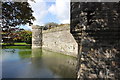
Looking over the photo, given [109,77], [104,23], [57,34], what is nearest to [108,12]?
[104,23]

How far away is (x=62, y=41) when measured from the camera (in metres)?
17.6

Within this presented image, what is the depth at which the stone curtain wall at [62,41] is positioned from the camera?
48.7ft

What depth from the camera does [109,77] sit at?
300 cm

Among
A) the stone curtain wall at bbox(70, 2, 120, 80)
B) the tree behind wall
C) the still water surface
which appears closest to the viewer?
the stone curtain wall at bbox(70, 2, 120, 80)

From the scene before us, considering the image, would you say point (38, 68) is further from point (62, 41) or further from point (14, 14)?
point (62, 41)

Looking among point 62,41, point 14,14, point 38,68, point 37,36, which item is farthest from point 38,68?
point 37,36

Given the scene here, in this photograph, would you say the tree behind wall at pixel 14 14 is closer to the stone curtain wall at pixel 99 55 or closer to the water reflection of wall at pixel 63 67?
the stone curtain wall at pixel 99 55

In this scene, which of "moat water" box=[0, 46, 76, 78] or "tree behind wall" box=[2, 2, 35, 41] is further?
"moat water" box=[0, 46, 76, 78]

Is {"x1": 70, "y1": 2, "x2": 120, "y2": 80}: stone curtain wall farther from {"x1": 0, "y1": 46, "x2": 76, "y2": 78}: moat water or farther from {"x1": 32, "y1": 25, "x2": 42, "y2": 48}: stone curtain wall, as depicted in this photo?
{"x1": 32, "y1": 25, "x2": 42, "y2": 48}: stone curtain wall

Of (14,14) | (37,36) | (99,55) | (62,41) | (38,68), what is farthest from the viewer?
(37,36)

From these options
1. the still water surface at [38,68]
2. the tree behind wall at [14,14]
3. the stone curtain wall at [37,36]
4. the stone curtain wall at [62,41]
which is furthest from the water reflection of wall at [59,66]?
the stone curtain wall at [37,36]

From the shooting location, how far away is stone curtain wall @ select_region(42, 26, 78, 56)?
1485 cm

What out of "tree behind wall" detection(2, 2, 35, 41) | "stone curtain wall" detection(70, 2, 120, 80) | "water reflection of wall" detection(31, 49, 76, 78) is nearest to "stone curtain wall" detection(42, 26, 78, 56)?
"water reflection of wall" detection(31, 49, 76, 78)

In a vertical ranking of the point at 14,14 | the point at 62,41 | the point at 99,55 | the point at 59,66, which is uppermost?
the point at 14,14
